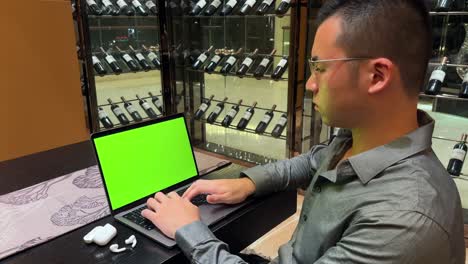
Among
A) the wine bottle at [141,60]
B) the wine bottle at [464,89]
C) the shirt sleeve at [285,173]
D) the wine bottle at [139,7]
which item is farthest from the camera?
the wine bottle at [141,60]

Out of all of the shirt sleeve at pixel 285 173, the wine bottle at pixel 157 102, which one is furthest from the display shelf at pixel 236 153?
the shirt sleeve at pixel 285 173

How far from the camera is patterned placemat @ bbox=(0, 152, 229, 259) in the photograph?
93 cm

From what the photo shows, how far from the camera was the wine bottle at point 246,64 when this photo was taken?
120 inches

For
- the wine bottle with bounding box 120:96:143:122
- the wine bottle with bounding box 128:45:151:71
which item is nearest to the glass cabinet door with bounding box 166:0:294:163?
the wine bottle with bounding box 128:45:151:71

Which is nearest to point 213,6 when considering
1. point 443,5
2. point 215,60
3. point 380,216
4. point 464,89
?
point 215,60

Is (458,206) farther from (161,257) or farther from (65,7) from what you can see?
(65,7)

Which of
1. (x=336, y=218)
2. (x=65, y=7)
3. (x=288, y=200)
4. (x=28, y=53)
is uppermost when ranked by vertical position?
(x=65, y=7)

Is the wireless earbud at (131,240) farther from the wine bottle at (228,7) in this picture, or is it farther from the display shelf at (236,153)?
the wine bottle at (228,7)

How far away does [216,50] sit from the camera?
331cm

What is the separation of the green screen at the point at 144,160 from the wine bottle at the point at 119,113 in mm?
2342

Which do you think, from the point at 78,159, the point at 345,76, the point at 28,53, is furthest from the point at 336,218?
the point at 28,53

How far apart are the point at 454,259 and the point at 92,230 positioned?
0.80 meters

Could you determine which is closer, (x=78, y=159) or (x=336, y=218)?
(x=336, y=218)

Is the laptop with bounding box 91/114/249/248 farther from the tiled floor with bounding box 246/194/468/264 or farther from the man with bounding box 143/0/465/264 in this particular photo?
the tiled floor with bounding box 246/194/468/264
